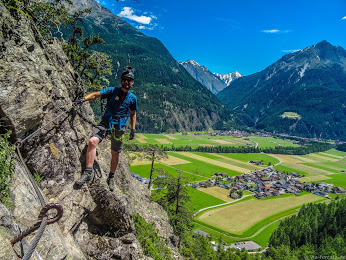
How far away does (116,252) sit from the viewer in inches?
350

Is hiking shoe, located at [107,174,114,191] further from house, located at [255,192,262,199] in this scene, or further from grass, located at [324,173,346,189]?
grass, located at [324,173,346,189]

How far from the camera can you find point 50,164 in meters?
7.38

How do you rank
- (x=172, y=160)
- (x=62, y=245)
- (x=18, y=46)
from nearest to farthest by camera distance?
1. (x=62, y=245)
2. (x=18, y=46)
3. (x=172, y=160)

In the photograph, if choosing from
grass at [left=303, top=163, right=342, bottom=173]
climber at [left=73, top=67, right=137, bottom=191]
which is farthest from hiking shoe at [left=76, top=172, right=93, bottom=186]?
grass at [left=303, top=163, right=342, bottom=173]

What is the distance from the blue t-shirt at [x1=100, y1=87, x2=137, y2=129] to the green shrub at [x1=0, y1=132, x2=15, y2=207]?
3.32 meters

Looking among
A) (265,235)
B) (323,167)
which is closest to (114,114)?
(265,235)

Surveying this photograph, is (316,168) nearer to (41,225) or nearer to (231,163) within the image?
(231,163)

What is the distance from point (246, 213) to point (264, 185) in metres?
37.3

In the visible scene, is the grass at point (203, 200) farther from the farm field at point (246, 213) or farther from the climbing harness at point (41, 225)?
the climbing harness at point (41, 225)

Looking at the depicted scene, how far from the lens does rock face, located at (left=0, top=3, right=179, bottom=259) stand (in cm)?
574

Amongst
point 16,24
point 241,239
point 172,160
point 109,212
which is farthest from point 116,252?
point 172,160

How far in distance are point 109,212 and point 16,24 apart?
820 cm

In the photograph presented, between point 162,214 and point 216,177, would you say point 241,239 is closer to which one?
point 162,214

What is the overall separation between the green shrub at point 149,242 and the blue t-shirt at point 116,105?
7.02m
